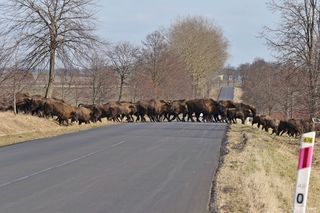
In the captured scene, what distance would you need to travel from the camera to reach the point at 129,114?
47125 millimetres

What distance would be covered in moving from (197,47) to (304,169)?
89268mm

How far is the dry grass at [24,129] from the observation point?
25.1m

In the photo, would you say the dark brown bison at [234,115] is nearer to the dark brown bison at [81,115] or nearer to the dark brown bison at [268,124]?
the dark brown bison at [268,124]

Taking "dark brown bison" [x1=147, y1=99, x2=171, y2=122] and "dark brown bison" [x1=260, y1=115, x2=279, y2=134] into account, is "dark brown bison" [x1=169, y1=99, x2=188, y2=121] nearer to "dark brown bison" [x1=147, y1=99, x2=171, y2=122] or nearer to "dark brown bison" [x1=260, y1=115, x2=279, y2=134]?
"dark brown bison" [x1=147, y1=99, x2=171, y2=122]

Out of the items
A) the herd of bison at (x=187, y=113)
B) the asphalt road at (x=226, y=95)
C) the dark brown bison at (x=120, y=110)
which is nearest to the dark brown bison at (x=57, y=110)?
the herd of bison at (x=187, y=113)

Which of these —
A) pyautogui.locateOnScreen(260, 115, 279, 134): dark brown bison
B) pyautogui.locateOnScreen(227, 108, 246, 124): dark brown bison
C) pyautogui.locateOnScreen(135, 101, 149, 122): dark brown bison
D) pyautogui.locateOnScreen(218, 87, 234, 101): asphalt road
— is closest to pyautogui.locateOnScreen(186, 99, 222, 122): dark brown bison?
pyautogui.locateOnScreen(227, 108, 246, 124): dark brown bison

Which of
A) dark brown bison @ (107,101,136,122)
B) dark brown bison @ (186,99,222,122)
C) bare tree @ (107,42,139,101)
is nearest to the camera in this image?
dark brown bison @ (107,101,136,122)

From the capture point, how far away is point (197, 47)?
95.4 m

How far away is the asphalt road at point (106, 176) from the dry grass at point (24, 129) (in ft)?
9.55

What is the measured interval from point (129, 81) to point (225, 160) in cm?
6101

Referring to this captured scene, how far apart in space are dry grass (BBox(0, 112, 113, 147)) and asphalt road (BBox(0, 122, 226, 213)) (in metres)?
2.91

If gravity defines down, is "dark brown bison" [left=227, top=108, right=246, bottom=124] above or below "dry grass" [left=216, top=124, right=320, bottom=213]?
above

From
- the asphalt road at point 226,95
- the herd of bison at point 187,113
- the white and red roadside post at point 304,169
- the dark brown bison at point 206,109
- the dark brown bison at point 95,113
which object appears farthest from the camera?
the asphalt road at point 226,95

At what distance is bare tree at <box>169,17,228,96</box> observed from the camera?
9425 centimetres
